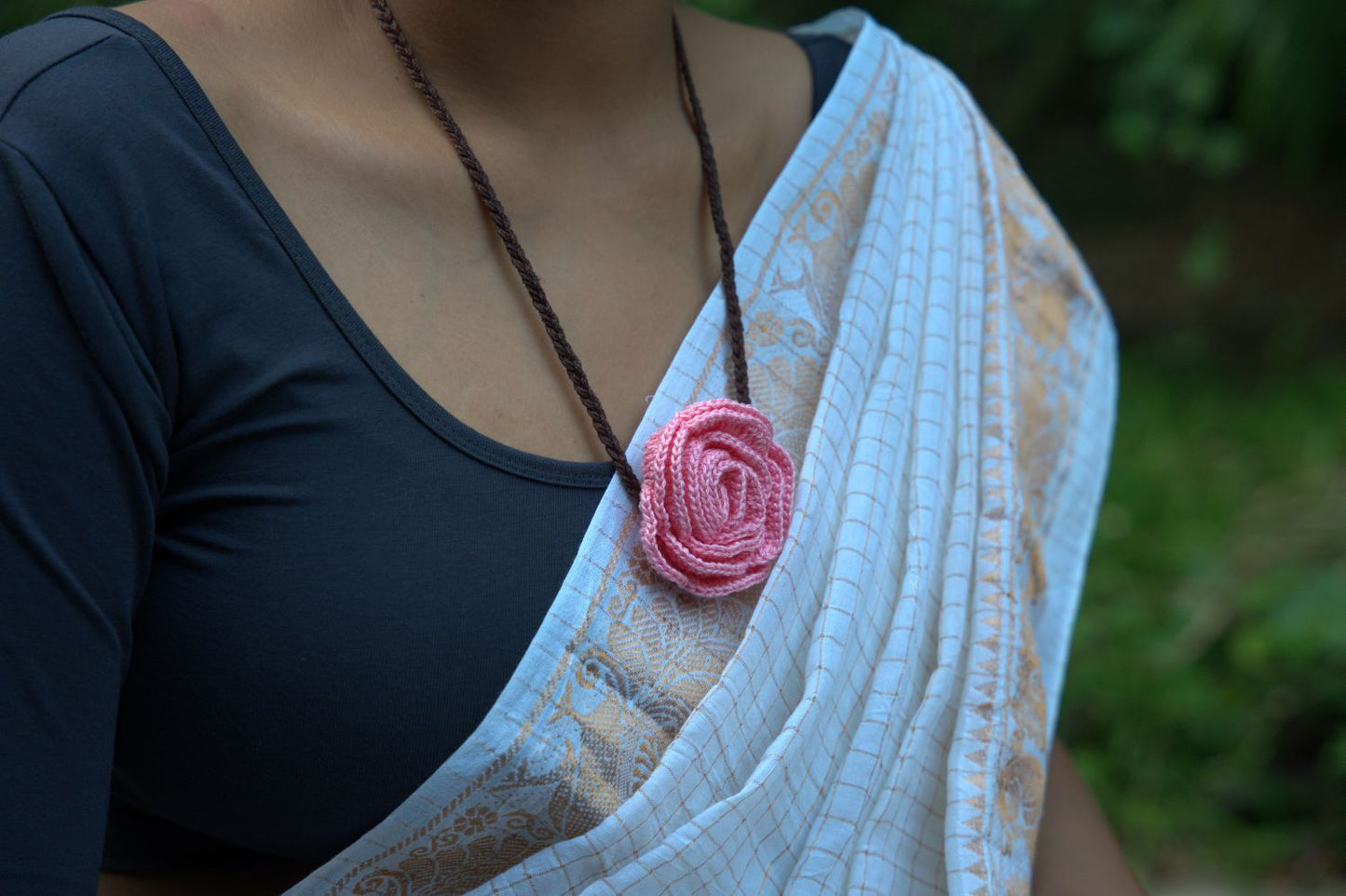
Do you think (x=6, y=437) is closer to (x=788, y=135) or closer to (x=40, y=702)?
(x=40, y=702)

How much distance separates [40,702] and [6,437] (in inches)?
5.6

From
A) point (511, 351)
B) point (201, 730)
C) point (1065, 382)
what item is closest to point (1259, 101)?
point (1065, 382)

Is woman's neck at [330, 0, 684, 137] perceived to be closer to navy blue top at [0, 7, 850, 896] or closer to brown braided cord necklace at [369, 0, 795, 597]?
brown braided cord necklace at [369, 0, 795, 597]

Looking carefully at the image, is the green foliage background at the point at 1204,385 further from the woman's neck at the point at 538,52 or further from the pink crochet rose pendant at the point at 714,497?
the pink crochet rose pendant at the point at 714,497

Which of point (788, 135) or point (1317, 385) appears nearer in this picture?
point (788, 135)

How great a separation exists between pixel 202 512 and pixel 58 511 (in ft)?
0.31

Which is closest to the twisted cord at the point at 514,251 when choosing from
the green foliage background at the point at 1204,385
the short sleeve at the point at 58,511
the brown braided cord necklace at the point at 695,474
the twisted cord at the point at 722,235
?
the brown braided cord necklace at the point at 695,474

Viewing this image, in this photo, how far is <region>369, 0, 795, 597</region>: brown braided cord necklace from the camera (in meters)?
0.95

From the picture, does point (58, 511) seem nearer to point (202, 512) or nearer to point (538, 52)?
point (202, 512)

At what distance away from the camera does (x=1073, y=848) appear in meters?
1.18

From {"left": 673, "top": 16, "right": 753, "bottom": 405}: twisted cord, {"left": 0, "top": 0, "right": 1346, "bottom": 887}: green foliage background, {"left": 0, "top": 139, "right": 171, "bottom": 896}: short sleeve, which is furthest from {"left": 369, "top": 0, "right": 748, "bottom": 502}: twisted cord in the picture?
{"left": 0, "top": 0, "right": 1346, "bottom": 887}: green foliage background

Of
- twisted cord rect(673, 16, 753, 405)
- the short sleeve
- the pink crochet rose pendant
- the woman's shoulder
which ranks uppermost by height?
twisted cord rect(673, 16, 753, 405)

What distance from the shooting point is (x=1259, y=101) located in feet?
12.5

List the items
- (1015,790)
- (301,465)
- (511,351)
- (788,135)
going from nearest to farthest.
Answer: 1. (301,465)
2. (511,351)
3. (1015,790)
4. (788,135)
